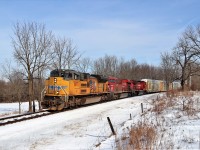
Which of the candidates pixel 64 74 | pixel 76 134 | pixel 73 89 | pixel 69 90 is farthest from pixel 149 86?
pixel 76 134

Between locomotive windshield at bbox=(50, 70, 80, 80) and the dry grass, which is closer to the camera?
the dry grass

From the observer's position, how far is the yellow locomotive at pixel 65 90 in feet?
70.1

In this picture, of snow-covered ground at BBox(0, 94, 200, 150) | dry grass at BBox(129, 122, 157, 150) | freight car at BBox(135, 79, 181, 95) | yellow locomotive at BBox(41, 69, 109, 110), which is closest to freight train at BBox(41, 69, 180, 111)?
yellow locomotive at BBox(41, 69, 109, 110)

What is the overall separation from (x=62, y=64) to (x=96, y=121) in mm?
22712

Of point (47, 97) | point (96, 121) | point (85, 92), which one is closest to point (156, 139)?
point (96, 121)

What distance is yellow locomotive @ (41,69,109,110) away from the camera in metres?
21.4

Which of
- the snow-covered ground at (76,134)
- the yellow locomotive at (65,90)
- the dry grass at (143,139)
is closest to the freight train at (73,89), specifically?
the yellow locomotive at (65,90)

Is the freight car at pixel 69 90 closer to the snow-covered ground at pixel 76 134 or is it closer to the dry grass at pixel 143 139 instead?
the snow-covered ground at pixel 76 134

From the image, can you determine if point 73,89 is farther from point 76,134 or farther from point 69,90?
point 76,134

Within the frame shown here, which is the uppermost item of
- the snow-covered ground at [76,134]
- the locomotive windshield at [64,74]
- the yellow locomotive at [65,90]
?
the locomotive windshield at [64,74]

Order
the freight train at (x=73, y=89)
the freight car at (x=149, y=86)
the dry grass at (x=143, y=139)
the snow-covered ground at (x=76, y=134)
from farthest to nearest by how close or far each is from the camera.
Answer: the freight car at (x=149, y=86)
the freight train at (x=73, y=89)
the snow-covered ground at (x=76, y=134)
the dry grass at (x=143, y=139)

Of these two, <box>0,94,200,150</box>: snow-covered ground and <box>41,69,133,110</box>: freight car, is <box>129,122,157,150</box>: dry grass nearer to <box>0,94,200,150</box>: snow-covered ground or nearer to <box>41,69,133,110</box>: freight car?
<box>0,94,200,150</box>: snow-covered ground

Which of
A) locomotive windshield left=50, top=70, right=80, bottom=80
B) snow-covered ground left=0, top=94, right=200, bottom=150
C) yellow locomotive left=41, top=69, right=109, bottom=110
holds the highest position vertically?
locomotive windshield left=50, top=70, right=80, bottom=80

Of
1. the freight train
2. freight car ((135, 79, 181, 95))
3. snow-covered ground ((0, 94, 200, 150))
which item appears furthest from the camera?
freight car ((135, 79, 181, 95))
